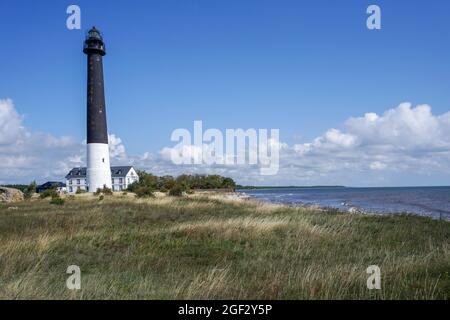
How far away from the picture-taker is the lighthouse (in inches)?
1694

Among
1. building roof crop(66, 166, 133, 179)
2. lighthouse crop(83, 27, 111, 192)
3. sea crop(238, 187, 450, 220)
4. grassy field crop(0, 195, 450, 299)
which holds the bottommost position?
sea crop(238, 187, 450, 220)

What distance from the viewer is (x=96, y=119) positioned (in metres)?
43.1

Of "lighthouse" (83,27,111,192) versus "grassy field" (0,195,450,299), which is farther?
"lighthouse" (83,27,111,192)

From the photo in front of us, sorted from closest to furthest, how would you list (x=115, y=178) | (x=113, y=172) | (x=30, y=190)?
(x=30, y=190), (x=115, y=178), (x=113, y=172)

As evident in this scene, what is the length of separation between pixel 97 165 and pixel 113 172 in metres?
48.6

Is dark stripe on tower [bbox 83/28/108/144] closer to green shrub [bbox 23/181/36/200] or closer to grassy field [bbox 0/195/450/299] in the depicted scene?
green shrub [bbox 23/181/36/200]

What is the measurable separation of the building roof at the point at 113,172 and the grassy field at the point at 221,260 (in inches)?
2967

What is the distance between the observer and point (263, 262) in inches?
341

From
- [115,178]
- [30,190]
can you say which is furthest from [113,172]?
[30,190]

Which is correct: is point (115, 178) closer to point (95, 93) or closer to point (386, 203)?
point (95, 93)

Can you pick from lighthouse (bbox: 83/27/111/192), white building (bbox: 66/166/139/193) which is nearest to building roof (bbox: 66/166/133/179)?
white building (bbox: 66/166/139/193)
